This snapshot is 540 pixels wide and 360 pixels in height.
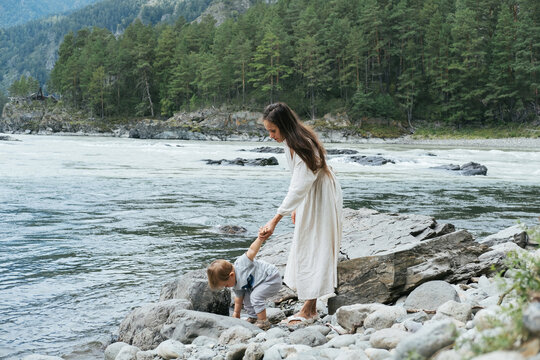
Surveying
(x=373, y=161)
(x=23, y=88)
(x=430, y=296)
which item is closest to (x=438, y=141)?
(x=373, y=161)

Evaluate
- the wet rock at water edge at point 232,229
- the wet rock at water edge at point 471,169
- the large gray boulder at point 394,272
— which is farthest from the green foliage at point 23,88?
the large gray boulder at point 394,272

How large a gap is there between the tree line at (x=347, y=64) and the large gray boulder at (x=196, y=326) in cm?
6636

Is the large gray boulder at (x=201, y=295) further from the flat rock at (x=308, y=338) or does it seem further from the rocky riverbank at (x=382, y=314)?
the flat rock at (x=308, y=338)

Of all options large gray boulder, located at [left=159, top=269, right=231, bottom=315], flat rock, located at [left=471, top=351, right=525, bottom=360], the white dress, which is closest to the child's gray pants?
the white dress

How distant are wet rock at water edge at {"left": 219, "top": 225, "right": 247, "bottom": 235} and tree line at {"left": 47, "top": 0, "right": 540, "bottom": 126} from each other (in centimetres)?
6072

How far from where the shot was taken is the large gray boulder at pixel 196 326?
459cm

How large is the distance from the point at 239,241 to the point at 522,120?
64638mm

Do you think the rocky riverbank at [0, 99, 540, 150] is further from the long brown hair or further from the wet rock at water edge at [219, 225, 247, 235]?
the long brown hair

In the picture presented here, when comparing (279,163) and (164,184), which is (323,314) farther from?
(279,163)

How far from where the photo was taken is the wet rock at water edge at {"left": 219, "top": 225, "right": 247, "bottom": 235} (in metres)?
10.4

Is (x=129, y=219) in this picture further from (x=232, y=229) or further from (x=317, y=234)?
(x=317, y=234)

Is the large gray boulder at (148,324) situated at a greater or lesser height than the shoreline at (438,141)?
lesser

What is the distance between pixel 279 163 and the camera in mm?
28078

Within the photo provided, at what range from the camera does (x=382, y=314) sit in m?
4.04
